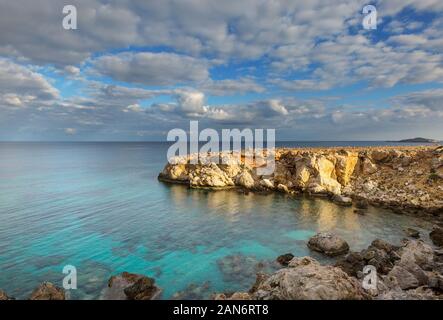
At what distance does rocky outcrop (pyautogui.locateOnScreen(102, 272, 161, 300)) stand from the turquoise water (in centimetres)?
92

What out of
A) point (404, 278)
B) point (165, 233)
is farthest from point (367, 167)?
point (165, 233)

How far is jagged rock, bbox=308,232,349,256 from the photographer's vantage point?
26109 mm

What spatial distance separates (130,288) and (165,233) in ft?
43.1

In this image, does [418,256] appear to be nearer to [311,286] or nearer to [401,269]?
[401,269]

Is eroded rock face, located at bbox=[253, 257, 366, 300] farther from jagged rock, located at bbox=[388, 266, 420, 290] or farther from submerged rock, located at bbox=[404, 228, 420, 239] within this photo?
submerged rock, located at bbox=[404, 228, 420, 239]

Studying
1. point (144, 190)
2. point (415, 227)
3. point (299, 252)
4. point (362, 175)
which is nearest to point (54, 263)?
point (299, 252)

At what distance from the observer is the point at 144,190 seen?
5756cm

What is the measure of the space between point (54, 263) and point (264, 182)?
1630 inches

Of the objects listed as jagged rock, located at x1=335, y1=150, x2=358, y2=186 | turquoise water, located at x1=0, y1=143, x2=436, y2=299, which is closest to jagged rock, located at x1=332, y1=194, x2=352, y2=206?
turquoise water, located at x1=0, y1=143, x2=436, y2=299

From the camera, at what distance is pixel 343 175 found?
179 ft
